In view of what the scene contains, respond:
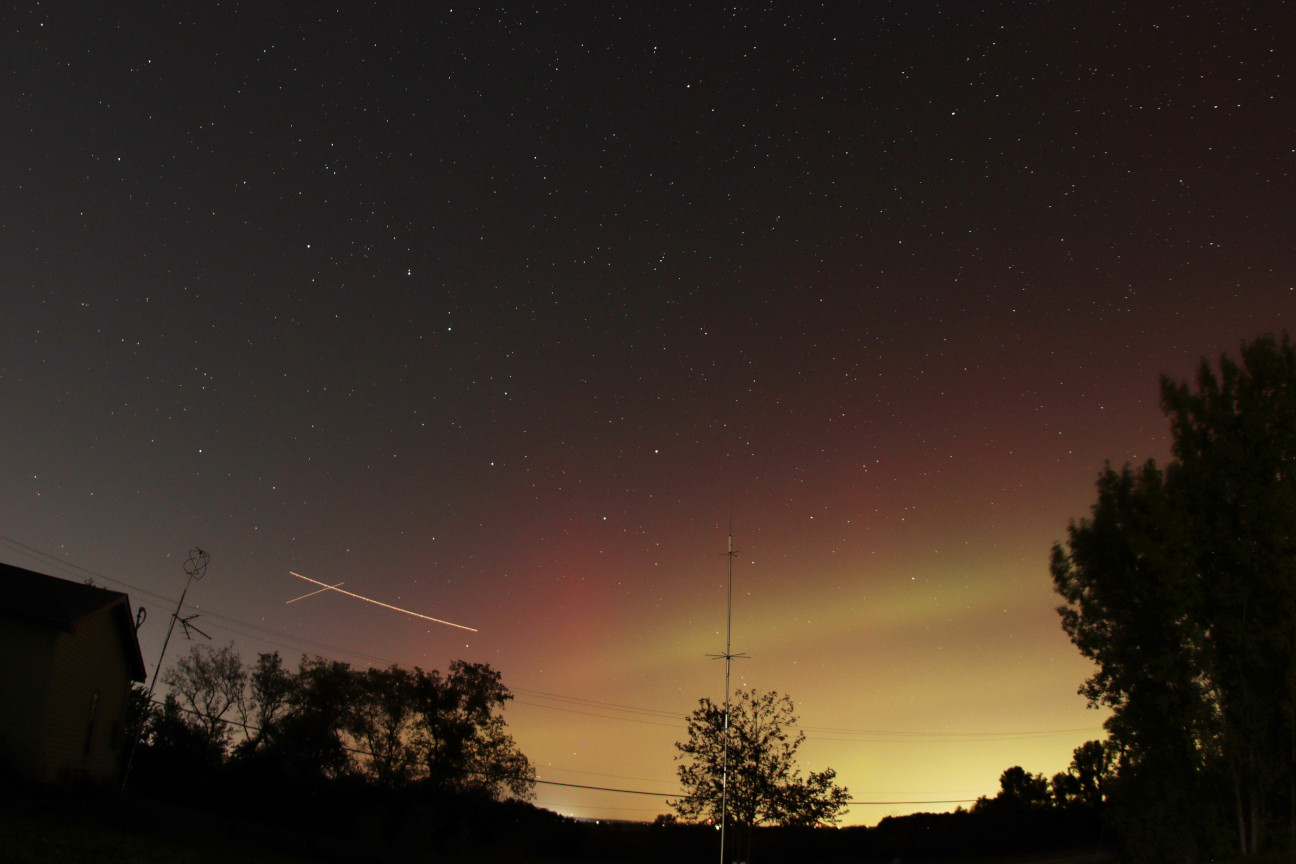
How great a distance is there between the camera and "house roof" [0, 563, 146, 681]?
2481 cm

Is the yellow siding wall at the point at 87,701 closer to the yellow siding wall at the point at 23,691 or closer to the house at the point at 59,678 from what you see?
the house at the point at 59,678

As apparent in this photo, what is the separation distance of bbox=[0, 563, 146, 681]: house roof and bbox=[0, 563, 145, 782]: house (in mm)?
32

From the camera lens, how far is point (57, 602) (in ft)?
87.0

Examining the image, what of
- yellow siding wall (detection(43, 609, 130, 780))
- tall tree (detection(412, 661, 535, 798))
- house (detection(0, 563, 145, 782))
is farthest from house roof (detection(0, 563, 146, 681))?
tall tree (detection(412, 661, 535, 798))

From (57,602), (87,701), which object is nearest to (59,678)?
(57,602)

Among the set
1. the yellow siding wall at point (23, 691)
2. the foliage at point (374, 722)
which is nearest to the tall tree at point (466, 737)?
the foliage at point (374, 722)

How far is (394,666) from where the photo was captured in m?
57.1

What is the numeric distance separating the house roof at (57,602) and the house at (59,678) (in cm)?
3

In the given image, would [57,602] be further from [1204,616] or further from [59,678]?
[1204,616]

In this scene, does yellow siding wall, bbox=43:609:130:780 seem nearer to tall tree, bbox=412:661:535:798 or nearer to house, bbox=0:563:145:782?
house, bbox=0:563:145:782

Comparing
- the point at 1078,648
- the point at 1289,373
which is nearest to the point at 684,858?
the point at 1078,648

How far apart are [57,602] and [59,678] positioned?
233cm

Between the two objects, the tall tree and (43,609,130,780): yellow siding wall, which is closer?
(43,609,130,780): yellow siding wall

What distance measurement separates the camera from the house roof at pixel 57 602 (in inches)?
977
